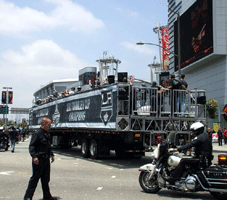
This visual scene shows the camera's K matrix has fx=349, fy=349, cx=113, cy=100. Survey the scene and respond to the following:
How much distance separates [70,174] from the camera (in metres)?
11.5

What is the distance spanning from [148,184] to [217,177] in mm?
1672

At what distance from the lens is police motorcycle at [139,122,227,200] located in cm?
713

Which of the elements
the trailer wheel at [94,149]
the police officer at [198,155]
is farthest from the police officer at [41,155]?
the trailer wheel at [94,149]

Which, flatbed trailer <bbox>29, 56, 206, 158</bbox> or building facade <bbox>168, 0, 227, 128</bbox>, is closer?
flatbed trailer <bbox>29, 56, 206, 158</bbox>

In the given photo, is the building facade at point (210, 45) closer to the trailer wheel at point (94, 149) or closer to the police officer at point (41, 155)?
the trailer wheel at point (94, 149)

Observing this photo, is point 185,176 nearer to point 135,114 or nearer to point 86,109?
point 135,114

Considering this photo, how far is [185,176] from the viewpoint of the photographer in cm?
747

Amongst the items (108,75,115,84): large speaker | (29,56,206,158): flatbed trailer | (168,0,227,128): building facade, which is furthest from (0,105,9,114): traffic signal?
(108,75,115,84): large speaker

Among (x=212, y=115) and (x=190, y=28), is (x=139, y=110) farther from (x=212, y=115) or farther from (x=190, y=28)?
(x=190, y=28)

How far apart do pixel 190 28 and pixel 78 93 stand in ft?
130

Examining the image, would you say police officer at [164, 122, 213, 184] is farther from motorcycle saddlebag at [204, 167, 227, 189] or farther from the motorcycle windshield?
the motorcycle windshield

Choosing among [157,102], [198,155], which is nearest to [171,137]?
[157,102]

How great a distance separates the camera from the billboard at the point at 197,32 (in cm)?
4962

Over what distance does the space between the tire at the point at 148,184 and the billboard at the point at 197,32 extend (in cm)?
4382
